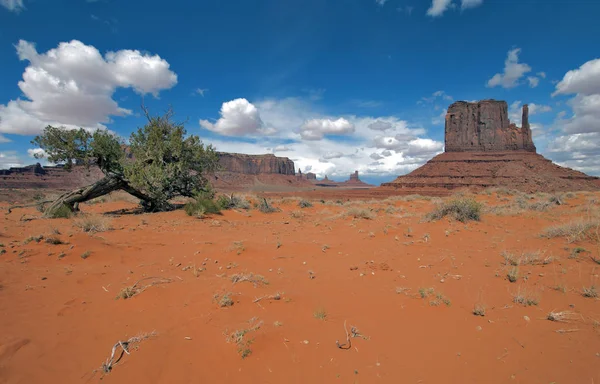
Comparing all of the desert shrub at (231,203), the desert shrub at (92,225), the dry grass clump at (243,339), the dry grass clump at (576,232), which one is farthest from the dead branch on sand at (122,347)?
the desert shrub at (231,203)

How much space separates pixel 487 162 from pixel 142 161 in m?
70.6

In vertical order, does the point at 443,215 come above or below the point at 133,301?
above

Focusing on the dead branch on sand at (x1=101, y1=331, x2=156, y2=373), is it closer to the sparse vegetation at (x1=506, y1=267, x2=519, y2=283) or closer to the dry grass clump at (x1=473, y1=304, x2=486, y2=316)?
the dry grass clump at (x1=473, y1=304, x2=486, y2=316)

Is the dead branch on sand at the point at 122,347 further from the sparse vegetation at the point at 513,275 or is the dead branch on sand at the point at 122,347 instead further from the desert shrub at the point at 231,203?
the desert shrub at the point at 231,203

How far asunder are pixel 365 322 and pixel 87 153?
14819 millimetres

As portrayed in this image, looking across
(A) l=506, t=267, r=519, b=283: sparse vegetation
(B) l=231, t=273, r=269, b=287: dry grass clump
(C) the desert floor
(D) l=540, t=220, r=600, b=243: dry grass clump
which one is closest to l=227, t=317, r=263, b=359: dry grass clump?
(C) the desert floor

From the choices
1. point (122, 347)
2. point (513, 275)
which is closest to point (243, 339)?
point (122, 347)

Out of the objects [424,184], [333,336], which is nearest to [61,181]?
[424,184]

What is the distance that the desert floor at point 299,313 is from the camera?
2693 mm

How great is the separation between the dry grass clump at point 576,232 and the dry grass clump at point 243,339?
7.43 m

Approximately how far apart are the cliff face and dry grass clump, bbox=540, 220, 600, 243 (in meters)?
139

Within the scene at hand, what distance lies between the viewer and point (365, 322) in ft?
11.6

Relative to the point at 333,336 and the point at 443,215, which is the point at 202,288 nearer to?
the point at 333,336

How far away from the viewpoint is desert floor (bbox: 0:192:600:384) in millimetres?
2693
